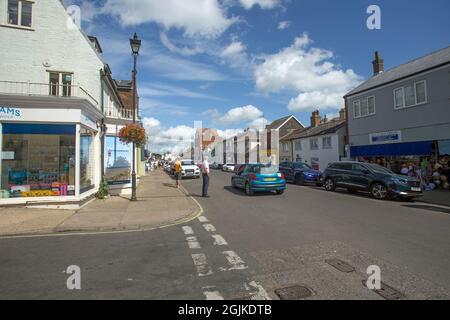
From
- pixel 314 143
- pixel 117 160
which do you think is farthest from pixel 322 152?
pixel 117 160

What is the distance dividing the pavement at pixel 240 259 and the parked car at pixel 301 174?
10.4m

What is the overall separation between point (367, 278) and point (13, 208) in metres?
11.3

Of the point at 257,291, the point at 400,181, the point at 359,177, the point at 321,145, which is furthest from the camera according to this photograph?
the point at 321,145

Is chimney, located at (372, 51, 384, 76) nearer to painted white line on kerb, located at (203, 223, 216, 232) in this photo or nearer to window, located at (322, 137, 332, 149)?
window, located at (322, 137, 332, 149)

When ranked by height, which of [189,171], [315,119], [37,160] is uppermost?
[315,119]

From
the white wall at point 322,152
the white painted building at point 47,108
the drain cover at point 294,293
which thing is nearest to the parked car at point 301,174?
the white wall at point 322,152

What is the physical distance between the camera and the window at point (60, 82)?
12164mm

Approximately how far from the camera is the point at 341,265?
438cm

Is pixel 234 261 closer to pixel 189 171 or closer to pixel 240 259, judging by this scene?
pixel 240 259

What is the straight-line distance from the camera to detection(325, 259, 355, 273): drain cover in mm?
4207

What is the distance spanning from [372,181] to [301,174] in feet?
21.7

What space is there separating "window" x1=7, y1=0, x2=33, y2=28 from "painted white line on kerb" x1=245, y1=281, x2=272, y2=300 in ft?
48.0

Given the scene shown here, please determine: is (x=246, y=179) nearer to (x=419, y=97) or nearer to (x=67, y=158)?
(x=67, y=158)

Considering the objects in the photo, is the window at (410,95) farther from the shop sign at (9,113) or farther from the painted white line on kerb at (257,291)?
the shop sign at (9,113)
